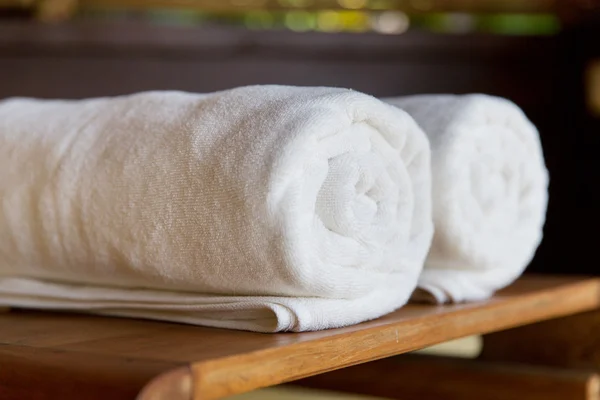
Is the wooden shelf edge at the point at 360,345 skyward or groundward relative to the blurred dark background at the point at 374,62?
groundward

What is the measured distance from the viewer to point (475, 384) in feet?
2.96

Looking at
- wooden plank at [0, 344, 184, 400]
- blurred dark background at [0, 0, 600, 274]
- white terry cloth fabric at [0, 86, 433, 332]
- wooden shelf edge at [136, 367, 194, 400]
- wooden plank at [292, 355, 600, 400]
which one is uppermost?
blurred dark background at [0, 0, 600, 274]

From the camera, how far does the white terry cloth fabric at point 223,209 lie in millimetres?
551

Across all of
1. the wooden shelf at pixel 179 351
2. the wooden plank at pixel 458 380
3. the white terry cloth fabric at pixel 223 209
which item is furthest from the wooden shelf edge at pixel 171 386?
the wooden plank at pixel 458 380

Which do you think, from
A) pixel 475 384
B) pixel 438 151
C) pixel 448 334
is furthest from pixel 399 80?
pixel 448 334

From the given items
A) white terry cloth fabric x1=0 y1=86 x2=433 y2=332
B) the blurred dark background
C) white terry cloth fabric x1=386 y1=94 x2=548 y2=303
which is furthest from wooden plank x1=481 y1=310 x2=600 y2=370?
the blurred dark background

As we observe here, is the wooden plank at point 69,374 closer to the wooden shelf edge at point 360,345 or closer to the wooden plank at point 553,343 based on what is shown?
the wooden shelf edge at point 360,345

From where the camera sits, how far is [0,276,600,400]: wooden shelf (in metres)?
0.45

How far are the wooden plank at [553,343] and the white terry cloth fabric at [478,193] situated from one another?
13cm

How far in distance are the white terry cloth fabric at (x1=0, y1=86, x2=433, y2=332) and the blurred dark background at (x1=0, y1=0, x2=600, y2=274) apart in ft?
3.26

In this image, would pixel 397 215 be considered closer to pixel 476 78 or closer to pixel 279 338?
pixel 279 338

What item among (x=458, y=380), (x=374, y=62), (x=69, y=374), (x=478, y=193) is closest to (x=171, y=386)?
(x=69, y=374)

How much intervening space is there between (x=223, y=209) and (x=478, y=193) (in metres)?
0.27

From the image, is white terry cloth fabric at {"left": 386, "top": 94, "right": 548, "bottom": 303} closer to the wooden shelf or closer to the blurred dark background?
the wooden shelf
